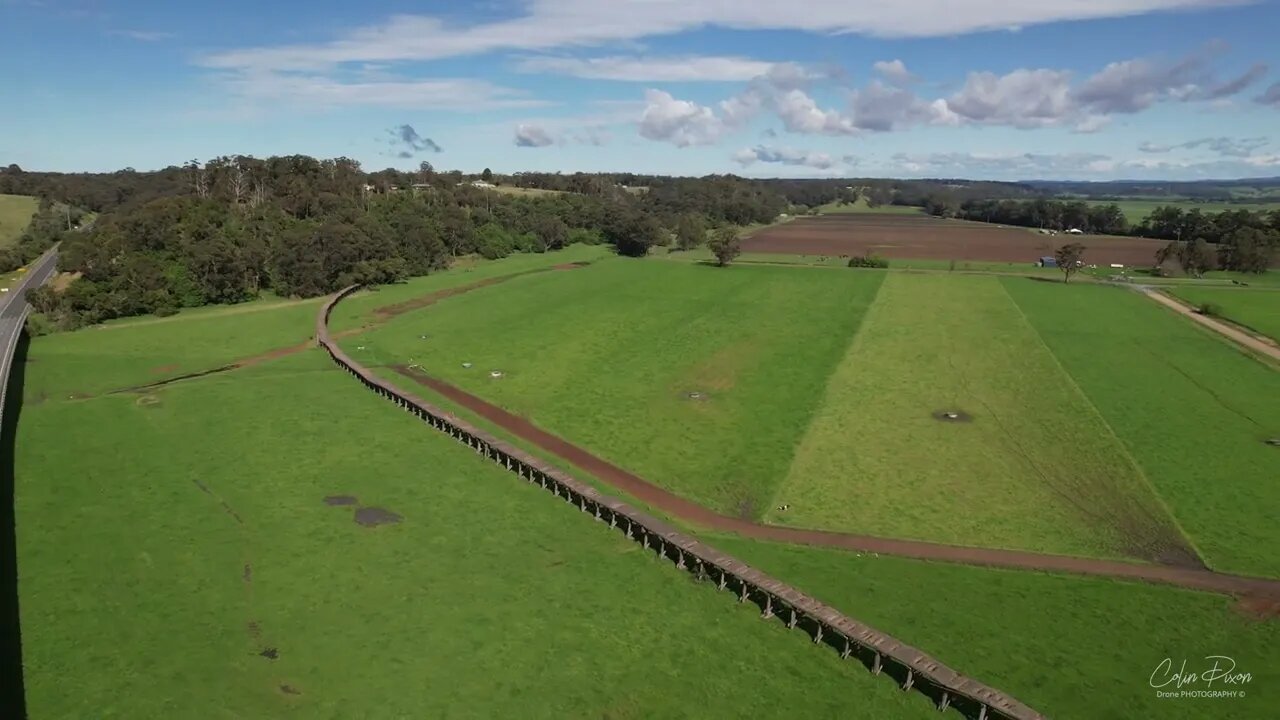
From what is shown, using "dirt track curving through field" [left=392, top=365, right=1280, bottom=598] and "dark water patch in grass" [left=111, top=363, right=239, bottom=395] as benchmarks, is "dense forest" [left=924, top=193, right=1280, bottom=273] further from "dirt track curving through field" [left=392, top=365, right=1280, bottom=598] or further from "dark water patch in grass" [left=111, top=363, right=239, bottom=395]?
"dark water patch in grass" [left=111, top=363, right=239, bottom=395]

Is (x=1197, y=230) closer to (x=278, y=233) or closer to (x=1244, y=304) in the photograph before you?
(x=1244, y=304)

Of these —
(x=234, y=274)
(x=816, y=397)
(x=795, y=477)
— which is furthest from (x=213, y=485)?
(x=234, y=274)

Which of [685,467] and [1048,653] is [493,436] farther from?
[1048,653]

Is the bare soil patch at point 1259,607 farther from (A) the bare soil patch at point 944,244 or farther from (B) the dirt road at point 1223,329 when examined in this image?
(A) the bare soil patch at point 944,244

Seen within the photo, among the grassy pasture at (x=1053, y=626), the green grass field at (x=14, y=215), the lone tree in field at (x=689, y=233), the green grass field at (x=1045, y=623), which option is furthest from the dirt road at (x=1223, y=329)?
the green grass field at (x=14, y=215)

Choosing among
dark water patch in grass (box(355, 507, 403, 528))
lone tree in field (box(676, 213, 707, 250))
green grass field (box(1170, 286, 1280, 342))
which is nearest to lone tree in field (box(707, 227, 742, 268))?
lone tree in field (box(676, 213, 707, 250))

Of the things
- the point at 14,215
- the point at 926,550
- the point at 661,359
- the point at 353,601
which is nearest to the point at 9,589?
→ the point at 353,601
